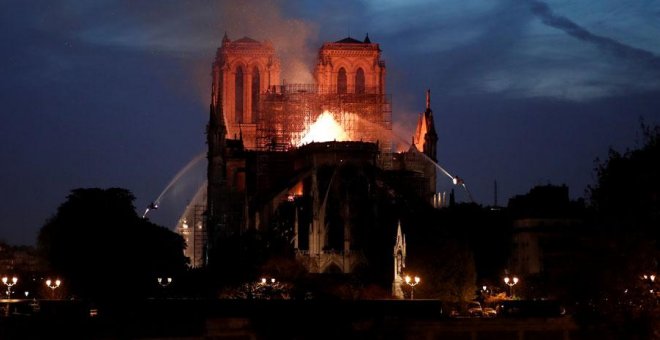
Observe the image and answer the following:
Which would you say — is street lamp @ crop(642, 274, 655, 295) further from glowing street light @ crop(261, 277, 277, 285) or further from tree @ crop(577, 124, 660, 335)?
glowing street light @ crop(261, 277, 277, 285)

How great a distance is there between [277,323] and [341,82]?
84130mm

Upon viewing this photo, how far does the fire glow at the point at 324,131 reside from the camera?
424 feet

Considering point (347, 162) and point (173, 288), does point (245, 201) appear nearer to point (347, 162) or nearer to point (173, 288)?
point (347, 162)

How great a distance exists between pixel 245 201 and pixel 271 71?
26.5m

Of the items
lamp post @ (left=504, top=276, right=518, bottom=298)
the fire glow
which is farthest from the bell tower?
lamp post @ (left=504, top=276, right=518, bottom=298)

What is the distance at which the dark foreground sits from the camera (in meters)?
53.2

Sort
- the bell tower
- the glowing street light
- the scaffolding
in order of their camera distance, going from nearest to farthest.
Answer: the glowing street light < the scaffolding < the bell tower

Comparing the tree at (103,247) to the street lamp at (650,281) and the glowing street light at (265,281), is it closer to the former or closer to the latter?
the glowing street light at (265,281)

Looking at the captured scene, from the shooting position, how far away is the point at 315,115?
436ft

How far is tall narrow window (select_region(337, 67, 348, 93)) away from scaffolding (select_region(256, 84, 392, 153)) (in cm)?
218

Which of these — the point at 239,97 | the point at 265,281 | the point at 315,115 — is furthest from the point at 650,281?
the point at 239,97

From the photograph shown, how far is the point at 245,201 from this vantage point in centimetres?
11700

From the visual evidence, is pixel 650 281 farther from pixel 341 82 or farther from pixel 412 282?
pixel 341 82

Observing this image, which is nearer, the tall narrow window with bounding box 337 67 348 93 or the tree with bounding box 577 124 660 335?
the tree with bounding box 577 124 660 335
